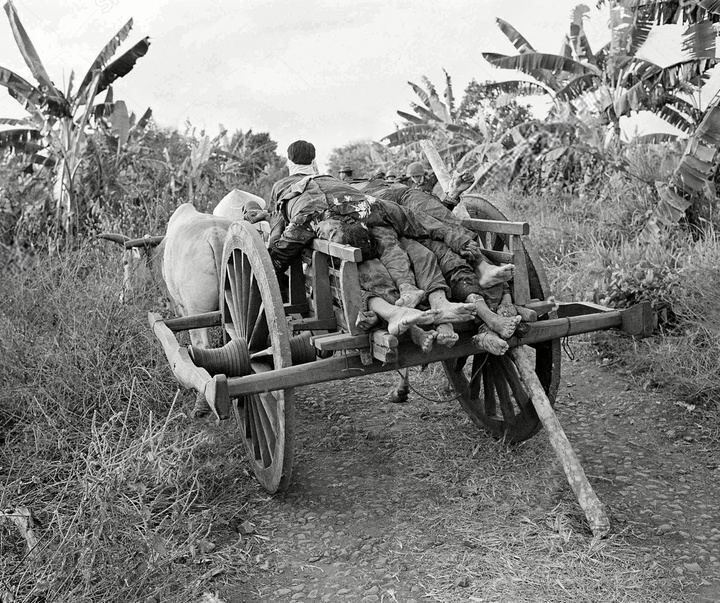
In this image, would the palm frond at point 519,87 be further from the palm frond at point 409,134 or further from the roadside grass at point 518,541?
the roadside grass at point 518,541

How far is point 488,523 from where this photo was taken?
332 centimetres

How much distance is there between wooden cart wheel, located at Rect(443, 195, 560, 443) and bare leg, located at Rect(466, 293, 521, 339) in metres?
0.57

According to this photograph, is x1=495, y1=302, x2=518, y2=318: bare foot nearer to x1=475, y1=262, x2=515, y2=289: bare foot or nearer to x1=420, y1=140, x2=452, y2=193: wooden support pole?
x1=475, y1=262, x2=515, y2=289: bare foot

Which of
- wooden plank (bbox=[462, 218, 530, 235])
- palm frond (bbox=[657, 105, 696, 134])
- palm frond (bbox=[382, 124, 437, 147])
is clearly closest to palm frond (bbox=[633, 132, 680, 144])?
palm frond (bbox=[657, 105, 696, 134])

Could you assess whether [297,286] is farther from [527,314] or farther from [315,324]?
[527,314]

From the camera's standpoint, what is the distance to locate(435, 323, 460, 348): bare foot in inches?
115

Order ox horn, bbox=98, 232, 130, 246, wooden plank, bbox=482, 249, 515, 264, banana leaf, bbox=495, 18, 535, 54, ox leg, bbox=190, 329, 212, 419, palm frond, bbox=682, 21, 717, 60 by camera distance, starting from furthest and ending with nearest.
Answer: banana leaf, bbox=495, 18, 535, 54, palm frond, bbox=682, 21, 717, 60, ox horn, bbox=98, 232, 130, 246, ox leg, bbox=190, 329, 212, 419, wooden plank, bbox=482, 249, 515, 264

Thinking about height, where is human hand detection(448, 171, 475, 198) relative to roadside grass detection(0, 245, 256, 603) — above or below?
above

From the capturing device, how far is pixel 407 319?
9.45 feet

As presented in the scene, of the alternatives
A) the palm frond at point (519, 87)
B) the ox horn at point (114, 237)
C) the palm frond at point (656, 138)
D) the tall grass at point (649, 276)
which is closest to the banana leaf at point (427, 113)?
the palm frond at point (519, 87)

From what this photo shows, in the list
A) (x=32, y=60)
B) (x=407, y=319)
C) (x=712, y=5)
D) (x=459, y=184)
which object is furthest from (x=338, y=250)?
(x=32, y=60)

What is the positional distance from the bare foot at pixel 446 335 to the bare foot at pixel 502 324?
0.61ft

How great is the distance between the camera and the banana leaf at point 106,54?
10.6 m

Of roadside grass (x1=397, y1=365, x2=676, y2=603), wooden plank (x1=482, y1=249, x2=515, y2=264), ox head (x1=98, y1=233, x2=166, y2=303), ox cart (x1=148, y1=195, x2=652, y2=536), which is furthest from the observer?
ox head (x1=98, y1=233, x2=166, y2=303)
